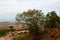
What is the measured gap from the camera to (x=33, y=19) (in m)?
66.1

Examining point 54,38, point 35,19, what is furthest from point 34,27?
point 54,38

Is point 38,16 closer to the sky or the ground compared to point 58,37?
closer to the sky

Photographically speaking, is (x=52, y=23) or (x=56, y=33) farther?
(x=52, y=23)

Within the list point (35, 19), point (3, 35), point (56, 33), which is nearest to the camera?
point (56, 33)

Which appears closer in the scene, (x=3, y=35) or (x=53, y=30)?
(x=53, y=30)

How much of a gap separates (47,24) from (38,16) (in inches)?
153

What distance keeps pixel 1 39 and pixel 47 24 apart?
49.1 feet

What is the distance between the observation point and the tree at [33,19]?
212 ft

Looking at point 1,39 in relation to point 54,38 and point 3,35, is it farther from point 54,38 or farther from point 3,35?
point 54,38

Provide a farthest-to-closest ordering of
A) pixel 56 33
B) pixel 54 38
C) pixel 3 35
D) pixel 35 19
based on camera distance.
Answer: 1. pixel 3 35
2. pixel 35 19
3. pixel 56 33
4. pixel 54 38

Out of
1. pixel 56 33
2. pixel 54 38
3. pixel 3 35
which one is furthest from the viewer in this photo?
pixel 3 35

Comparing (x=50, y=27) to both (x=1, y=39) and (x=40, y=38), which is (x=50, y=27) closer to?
(x=40, y=38)

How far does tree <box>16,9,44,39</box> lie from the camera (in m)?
64.6

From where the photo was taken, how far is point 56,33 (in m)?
62.5
